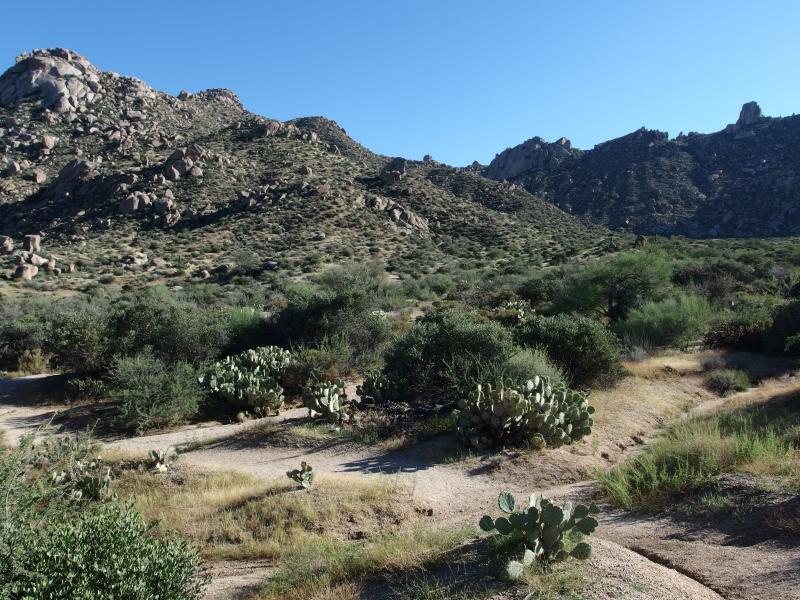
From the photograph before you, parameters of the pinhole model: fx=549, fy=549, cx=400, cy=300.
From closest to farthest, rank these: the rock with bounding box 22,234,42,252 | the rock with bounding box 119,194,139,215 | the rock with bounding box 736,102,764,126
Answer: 1. the rock with bounding box 22,234,42,252
2. the rock with bounding box 119,194,139,215
3. the rock with bounding box 736,102,764,126

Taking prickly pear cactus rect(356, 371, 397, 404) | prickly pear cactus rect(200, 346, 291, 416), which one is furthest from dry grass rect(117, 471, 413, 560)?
prickly pear cactus rect(200, 346, 291, 416)

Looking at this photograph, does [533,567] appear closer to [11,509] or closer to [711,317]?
[11,509]

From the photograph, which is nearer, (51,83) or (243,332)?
(243,332)

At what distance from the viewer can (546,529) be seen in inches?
175

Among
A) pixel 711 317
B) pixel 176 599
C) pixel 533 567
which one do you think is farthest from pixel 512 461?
pixel 711 317

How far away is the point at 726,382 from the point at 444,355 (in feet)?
25.7

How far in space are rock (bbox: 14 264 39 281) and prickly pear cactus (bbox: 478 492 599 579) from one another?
40.6m

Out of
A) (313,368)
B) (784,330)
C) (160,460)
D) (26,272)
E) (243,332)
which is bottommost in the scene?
(160,460)

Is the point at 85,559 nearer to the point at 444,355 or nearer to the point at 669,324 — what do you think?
the point at 444,355

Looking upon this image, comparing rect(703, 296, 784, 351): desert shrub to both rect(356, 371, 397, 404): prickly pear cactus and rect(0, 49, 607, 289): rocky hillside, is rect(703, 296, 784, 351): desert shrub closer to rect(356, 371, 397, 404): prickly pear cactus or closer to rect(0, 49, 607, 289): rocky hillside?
rect(356, 371, 397, 404): prickly pear cactus

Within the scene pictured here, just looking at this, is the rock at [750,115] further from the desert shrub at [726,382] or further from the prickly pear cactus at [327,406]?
the prickly pear cactus at [327,406]

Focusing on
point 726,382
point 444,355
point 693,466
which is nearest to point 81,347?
point 444,355

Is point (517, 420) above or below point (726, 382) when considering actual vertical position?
above

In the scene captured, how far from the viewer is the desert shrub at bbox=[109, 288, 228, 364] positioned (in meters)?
15.2
